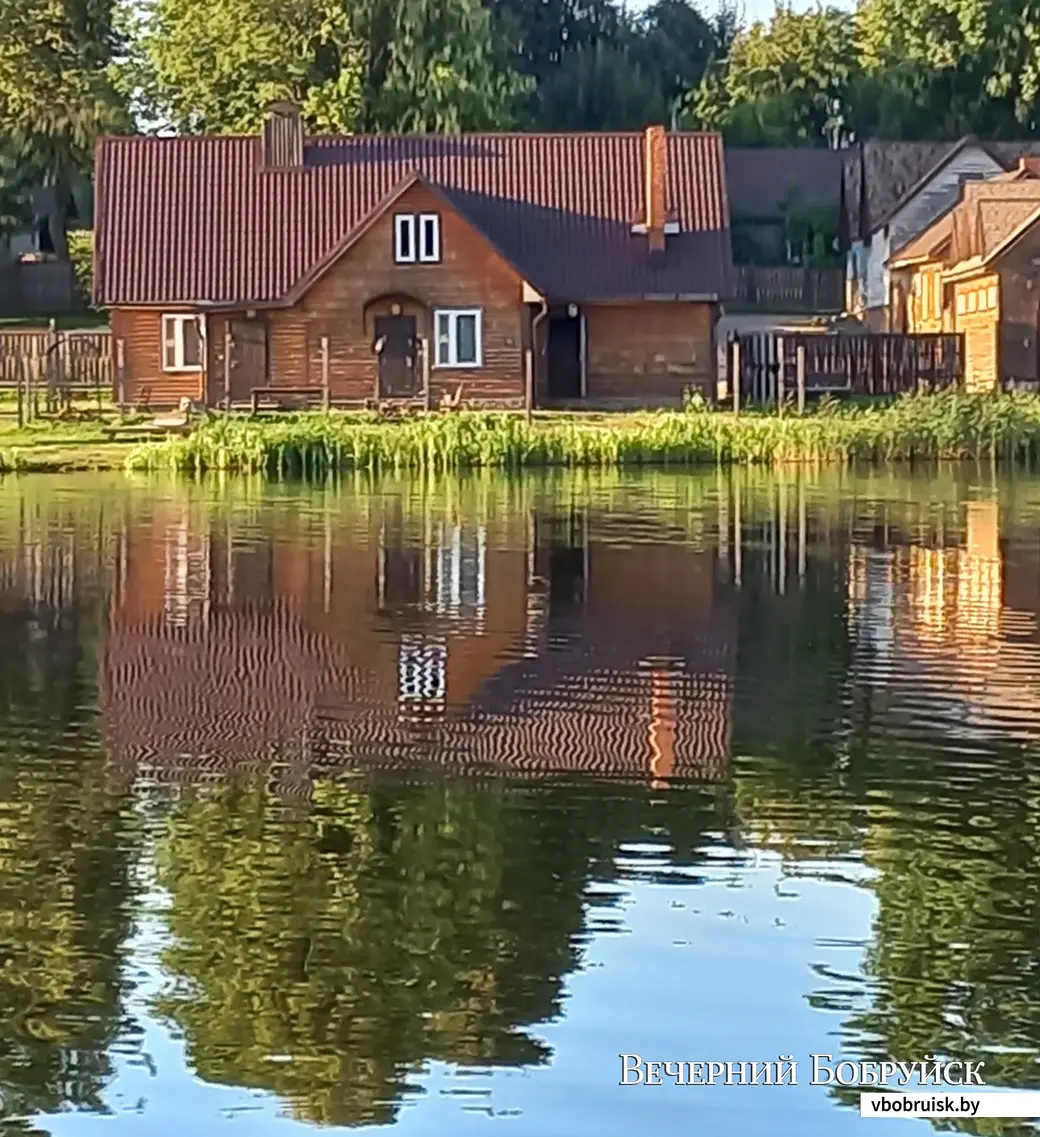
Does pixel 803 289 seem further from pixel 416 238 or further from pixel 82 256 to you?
pixel 416 238

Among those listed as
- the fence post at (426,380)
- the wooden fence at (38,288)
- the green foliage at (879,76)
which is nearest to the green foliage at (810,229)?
the green foliage at (879,76)

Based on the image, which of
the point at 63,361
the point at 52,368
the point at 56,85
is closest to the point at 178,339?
the point at 63,361

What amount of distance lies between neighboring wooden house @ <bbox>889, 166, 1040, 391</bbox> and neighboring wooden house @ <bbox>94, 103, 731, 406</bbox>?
19.6ft

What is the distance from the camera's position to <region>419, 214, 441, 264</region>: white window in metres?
54.8

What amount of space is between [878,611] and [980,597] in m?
1.47

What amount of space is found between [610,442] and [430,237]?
12.7 m

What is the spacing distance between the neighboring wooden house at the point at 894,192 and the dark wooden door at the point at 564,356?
64.9 ft

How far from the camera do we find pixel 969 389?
5394 centimetres

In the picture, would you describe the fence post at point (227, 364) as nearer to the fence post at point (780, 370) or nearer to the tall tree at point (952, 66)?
the fence post at point (780, 370)

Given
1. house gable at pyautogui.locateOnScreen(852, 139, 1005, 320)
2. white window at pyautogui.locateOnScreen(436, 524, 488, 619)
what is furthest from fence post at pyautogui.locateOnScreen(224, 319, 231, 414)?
house gable at pyautogui.locateOnScreen(852, 139, 1005, 320)

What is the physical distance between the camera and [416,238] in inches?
2160

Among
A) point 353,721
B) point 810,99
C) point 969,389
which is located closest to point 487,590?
point 353,721

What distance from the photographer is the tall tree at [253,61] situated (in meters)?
73.8

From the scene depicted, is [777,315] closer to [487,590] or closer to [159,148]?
[159,148]
